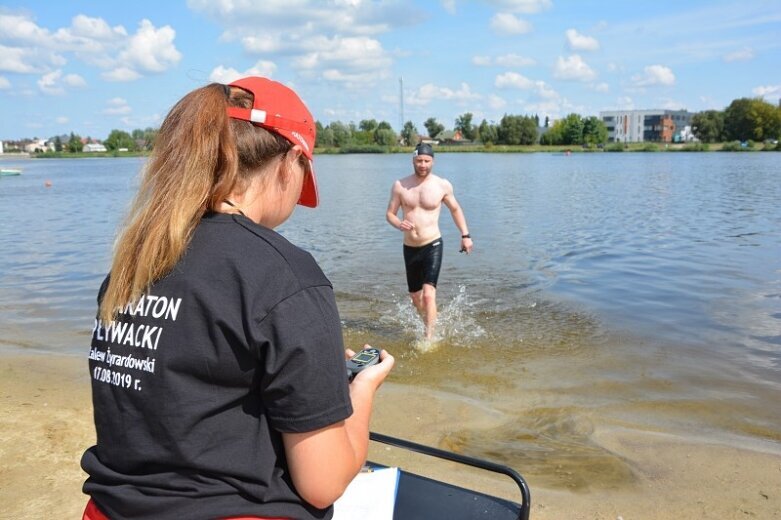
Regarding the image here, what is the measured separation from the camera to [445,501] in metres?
2.64

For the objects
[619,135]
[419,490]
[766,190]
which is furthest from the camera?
[619,135]

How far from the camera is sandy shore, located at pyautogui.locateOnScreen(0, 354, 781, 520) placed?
3.92 m

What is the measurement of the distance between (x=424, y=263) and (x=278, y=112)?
624 cm

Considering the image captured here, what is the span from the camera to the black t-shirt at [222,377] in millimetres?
1343

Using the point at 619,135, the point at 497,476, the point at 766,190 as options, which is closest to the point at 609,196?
the point at 766,190

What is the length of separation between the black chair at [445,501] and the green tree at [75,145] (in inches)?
6686

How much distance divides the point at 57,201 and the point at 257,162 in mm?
33948

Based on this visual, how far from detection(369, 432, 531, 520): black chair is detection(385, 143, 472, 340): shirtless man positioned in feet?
16.5

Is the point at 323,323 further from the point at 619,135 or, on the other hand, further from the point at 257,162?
the point at 619,135

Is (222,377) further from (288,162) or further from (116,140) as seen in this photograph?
(116,140)

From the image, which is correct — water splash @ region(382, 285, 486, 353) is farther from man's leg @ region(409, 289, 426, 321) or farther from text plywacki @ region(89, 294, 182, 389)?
text plywacki @ region(89, 294, 182, 389)

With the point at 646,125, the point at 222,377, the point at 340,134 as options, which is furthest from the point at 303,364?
the point at 646,125

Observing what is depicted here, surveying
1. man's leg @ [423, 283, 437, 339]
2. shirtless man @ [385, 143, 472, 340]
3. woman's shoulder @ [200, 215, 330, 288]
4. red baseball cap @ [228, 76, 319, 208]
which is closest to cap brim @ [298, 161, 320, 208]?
red baseball cap @ [228, 76, 319, 208]

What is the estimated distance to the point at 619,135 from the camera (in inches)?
6156
